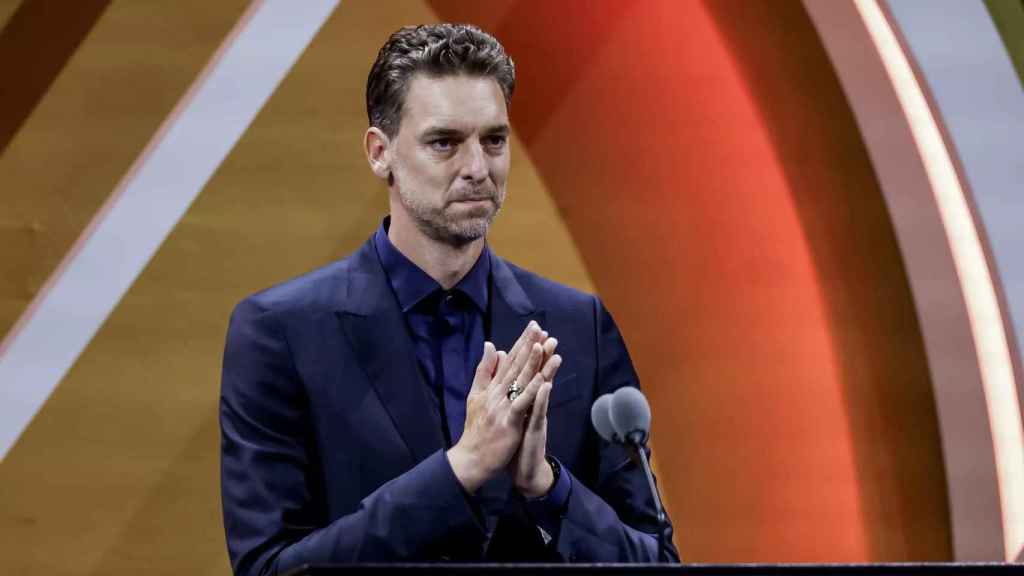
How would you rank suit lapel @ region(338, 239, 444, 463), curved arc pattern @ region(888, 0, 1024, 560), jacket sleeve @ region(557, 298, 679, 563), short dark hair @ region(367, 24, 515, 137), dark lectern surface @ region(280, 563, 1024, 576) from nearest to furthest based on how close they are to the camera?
dark lectern surface @ region(280, 563, 1024, 576) → jacket sleeve @ region(557, 298, 679, 563) → suit lapel @ region(338, 239, 444, 463) → short dark hair @ region(367, 24, 515, 137) → curved arc pattern @ region(888, 0, 1024, 560)

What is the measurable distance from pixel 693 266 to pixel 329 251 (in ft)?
2.65

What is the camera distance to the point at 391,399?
217 centimetres

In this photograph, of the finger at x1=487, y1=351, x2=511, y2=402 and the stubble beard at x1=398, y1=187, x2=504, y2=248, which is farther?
the stubble beard at x1=398, y1=187, x2=504, y2=248

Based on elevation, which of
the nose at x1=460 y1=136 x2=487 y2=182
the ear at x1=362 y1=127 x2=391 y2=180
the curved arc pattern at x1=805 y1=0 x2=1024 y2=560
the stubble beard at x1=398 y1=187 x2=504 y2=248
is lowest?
the stubble beard at x1=398 y1=187 x2=504 y2=248

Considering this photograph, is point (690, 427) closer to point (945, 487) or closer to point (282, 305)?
point (945, 487)

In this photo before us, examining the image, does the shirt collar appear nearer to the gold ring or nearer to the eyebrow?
the eyebrow

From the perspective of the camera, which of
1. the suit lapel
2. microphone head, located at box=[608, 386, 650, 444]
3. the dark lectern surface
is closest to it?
the dark lectern surface

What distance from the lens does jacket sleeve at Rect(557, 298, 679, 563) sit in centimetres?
198

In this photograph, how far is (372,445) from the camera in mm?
2137

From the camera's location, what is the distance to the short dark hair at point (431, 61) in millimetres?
2262

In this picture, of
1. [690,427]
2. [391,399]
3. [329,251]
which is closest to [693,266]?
[690,427]

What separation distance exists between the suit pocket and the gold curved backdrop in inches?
31.2

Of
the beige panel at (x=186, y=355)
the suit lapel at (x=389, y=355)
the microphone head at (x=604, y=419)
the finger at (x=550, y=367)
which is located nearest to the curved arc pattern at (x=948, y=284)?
the beige panel at (x=186, y=355)

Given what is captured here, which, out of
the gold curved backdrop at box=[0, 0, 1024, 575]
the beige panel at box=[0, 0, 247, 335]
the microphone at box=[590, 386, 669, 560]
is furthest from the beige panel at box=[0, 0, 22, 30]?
the microphone at box=[590, 386, 669, 560]
